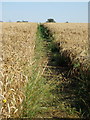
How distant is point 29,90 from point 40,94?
0.29 m

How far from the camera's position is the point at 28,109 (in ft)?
10.5

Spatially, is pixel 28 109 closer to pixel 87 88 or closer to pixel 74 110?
pixel 74 110

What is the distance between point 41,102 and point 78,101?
0.72 metres

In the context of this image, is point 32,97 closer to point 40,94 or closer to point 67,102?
point 40,94

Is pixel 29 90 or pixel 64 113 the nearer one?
pixel 29 90

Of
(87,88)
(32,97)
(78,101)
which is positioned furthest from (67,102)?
(32,97)

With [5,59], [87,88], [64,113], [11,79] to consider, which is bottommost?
[64,113]

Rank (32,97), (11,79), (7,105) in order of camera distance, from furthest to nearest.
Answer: (32,97), (11,79), (7,105)

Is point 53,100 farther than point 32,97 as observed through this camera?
Yes

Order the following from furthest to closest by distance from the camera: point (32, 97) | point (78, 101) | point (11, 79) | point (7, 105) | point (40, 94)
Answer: point (78, 101) < point (40, 94) < point (32, 97) < point (11, 79) < point (7, 105)

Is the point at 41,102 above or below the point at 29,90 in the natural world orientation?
below

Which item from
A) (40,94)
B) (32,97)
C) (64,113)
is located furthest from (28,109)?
(64,113)

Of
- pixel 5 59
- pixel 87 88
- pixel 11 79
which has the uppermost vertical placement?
pixel 5 59

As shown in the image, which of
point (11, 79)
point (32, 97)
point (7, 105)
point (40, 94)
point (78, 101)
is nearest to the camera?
point (7, 105)
